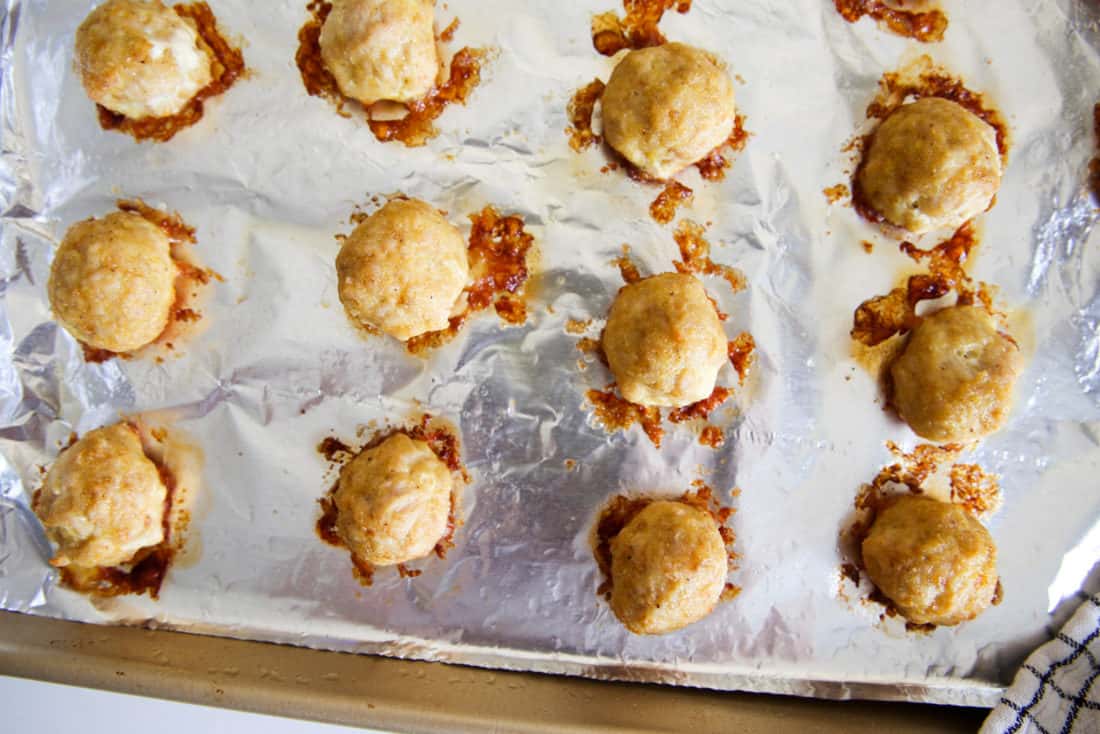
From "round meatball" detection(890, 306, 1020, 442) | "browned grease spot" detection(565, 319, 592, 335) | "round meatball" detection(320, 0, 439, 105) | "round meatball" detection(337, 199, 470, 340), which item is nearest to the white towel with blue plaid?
"round meatball" detection(890, 306, 1020, 442)

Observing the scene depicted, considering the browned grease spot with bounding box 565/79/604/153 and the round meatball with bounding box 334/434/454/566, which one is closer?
the round meatball with bounding box 334/434/454/566

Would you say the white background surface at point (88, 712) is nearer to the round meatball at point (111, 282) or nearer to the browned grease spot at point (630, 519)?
the round meatball at point (111, 282)

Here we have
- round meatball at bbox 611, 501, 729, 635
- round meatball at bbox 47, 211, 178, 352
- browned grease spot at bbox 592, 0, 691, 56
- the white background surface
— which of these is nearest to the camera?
round meatball at bbox 611, 501, 729, 635

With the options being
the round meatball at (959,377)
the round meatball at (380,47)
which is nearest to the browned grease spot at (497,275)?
the round meatball at (380,47)

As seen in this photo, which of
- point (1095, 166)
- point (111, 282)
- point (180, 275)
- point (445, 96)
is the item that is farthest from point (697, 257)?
point (111, 282)

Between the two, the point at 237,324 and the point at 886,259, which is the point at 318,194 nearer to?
the point at 237,324

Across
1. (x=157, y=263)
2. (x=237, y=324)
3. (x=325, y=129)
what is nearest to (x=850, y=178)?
(x=325, y=129)

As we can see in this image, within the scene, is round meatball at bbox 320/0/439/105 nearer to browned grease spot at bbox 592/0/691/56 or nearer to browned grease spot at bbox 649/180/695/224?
browned grease spot at bbox 592/0/691/56
